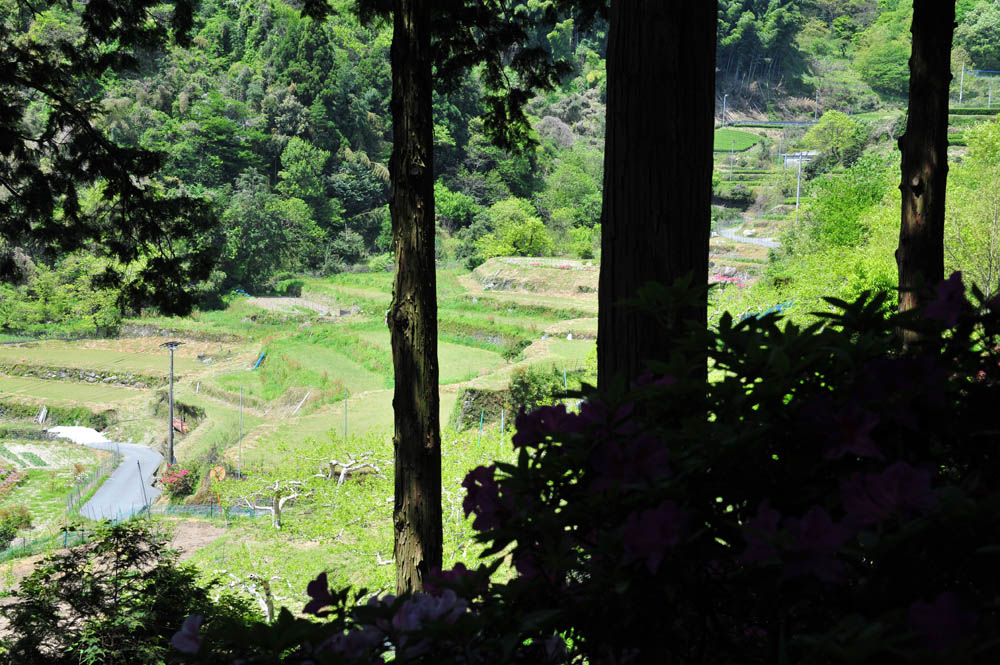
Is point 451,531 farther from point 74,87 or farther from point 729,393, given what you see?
point 729,393

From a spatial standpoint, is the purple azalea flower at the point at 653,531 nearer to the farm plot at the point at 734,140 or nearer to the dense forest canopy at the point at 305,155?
the dense forest canopy at the point at 305,155

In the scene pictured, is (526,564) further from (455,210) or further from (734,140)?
(734,140)

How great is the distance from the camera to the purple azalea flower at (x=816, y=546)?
531 mm

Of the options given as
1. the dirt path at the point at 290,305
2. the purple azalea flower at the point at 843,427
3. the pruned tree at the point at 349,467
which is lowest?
the dirt path at the point at 290,305

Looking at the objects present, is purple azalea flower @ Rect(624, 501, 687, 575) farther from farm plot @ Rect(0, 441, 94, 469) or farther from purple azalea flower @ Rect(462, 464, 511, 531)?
farm plot @ Rect(0, 441, 94, 469)

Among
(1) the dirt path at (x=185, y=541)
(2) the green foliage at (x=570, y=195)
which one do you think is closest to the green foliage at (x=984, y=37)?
(2) the green foliage at (x=570, y=195)

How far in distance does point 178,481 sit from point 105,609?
16.3 metres

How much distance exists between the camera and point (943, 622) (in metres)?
0.47

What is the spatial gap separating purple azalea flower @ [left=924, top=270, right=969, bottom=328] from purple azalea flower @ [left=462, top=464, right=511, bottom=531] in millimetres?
432

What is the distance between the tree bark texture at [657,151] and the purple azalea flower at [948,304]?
1.94 ft

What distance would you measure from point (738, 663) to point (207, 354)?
32.0m

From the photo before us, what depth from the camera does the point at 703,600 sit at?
0.64 metres

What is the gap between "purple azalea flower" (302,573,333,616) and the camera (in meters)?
0.72

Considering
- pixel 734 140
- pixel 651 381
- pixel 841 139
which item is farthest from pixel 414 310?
pixel 734 140
